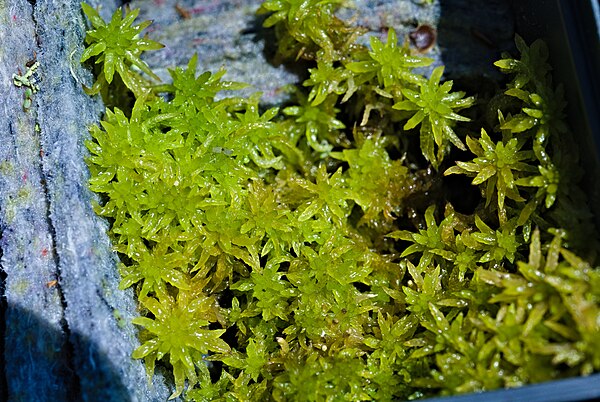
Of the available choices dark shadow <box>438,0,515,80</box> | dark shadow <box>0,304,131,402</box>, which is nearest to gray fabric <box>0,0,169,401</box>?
dark shadow <box>0,304,131,402</box>

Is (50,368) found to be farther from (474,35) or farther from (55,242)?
(474,35)

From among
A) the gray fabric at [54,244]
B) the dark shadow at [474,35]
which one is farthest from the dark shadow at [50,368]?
the dark shadow at [474,35]

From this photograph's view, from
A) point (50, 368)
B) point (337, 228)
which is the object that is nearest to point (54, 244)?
point (50, 368)

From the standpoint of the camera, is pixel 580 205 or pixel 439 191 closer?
pixel 580 205

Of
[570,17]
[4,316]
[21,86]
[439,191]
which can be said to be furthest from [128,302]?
[570,17]

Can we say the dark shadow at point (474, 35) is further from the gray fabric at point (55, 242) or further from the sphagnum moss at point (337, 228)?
the gray fabric at point (55, 242)

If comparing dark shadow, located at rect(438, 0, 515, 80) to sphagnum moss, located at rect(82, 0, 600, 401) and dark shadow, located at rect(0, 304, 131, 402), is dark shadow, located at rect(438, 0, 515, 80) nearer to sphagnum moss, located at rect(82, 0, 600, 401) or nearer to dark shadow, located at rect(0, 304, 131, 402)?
sphagnum moss, located at rect(82, 0, 600, 401)

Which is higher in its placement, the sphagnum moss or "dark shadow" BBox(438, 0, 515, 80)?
"dark shadow" BBox(438, 0, 515, 80)

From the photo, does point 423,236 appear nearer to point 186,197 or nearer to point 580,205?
point 580,205
